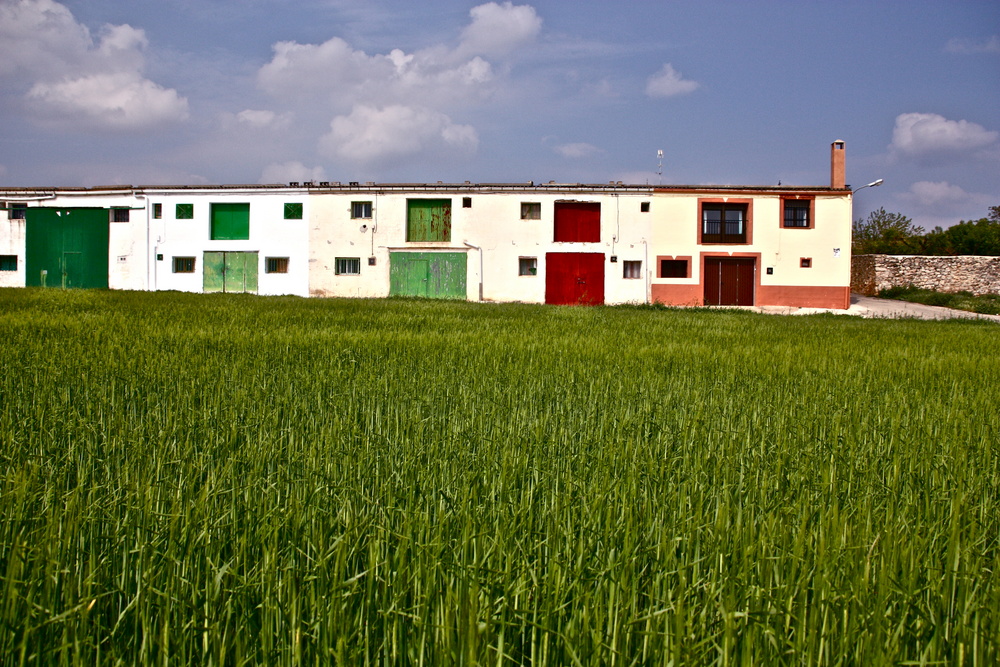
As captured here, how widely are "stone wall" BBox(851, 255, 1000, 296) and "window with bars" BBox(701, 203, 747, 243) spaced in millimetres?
13872

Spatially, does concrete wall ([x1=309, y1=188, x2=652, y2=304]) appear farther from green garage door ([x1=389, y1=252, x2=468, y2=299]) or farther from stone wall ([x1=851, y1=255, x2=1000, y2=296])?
stone wall ([x1=851, y1=255, x2=1000, y2=296])

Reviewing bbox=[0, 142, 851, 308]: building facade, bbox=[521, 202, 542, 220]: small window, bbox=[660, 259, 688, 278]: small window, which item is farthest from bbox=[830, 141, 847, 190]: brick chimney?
bbox=[521, 202, 542, 220]: small window

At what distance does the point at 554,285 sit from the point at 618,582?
103 feet

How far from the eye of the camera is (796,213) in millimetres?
32938

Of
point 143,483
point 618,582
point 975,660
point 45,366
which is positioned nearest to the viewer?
point 975,660

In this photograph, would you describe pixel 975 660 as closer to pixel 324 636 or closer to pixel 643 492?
pixel 643 492

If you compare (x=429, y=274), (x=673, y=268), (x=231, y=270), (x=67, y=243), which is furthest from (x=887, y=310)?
(x=67, y=243)

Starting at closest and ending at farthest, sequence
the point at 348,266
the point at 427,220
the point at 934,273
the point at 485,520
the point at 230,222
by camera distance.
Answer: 1. the point at 485,520
2. the point at 427,220
3. the point at 348,266
4. the point at 230,222
5. the point at 934,273

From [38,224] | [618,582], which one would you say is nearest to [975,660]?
[618,582]

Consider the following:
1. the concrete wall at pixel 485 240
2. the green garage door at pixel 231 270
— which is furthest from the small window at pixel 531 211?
the green garage door at pixel 231 270

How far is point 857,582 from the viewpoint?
6.35 feet

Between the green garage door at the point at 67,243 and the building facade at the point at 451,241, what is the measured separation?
6cm

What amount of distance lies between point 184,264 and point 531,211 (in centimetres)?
1697

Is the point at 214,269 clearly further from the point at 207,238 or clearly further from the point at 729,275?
the point at 729,275
